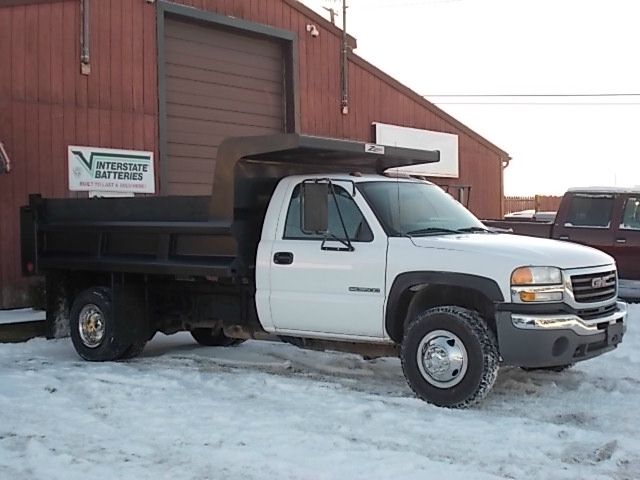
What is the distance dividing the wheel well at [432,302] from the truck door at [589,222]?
23.5 ft

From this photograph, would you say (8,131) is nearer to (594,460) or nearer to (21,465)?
(21,465)

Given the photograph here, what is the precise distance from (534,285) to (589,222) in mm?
7824

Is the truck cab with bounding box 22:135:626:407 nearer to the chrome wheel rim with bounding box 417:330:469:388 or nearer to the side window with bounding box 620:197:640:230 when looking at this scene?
the chrome wheel rim with bounding box 417:330:469:388

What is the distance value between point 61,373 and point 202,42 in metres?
8.85

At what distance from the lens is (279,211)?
8.14 metres

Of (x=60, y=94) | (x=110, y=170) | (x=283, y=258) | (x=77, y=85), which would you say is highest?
(x=77, y=85)

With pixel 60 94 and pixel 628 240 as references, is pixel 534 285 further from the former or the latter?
pixel 60 94

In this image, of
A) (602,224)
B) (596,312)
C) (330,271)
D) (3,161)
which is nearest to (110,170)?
(3,161)

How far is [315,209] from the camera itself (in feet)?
24.8

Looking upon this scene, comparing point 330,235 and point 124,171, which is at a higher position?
point 124,171

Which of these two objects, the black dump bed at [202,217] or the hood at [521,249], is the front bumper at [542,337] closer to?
the hood at [521,249]

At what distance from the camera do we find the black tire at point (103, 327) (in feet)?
30.2

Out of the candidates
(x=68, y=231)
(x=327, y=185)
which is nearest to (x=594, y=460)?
(x=327, y=185)

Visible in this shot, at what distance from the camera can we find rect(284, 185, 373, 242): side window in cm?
760
